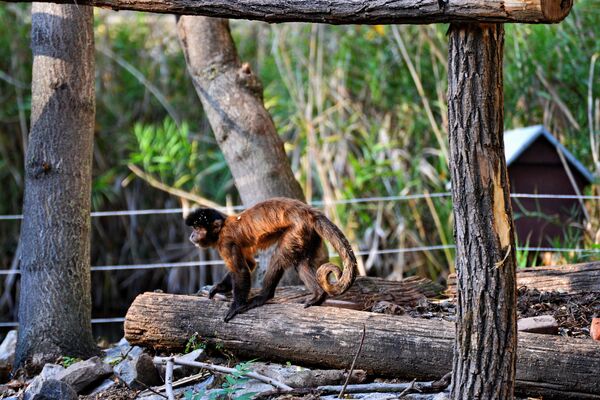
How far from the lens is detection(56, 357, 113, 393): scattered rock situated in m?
4.75

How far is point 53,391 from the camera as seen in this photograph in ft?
14.6

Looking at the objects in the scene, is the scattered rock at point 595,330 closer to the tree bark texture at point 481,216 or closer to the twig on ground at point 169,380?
the tree bark texture at point 481,216

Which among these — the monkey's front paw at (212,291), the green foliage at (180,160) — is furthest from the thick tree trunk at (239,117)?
the green foliage at (180,160)

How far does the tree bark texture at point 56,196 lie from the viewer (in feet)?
17.5

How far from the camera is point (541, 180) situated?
7410 mm

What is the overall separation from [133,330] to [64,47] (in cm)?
181

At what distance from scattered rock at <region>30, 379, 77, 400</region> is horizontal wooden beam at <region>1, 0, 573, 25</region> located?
197 cm

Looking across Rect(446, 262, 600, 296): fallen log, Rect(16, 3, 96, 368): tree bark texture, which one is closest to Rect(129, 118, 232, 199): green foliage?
Rect(16, 3, 96, 368): tree bark texture

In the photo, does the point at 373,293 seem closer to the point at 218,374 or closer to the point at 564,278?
the point at 564,278

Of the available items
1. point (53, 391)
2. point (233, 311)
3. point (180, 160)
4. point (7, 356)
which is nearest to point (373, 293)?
point (233, 311)

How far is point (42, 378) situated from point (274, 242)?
1598mm

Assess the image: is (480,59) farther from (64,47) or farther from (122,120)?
(122,120)

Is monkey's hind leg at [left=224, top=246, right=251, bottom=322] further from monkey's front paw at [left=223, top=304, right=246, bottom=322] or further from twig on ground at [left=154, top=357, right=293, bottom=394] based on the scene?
twig on ground at [left=154, top=357, right=293, bottom=394]

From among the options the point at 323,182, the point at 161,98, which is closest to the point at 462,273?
the point at 323,182
